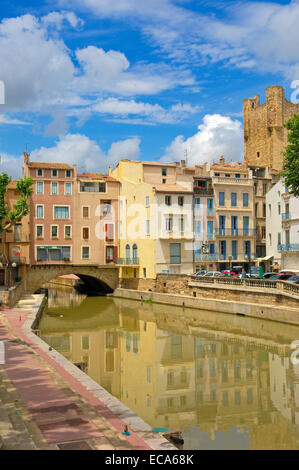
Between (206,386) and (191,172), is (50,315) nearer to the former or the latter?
(206,386)

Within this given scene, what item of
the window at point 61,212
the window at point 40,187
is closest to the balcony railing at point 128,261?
the window at point 61,212

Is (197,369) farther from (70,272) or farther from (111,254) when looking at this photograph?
(111,254)

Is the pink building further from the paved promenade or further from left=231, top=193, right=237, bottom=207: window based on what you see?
the paved promenade

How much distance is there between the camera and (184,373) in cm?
2189

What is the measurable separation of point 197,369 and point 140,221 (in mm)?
31047

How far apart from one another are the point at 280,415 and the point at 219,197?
4271cm

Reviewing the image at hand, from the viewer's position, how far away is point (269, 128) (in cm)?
8112

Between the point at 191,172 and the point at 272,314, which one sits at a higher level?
the point at 191,172

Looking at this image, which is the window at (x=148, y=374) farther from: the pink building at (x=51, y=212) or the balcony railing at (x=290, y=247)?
the pink building at (x=51, y=212)

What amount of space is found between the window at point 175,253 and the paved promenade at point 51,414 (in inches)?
1287

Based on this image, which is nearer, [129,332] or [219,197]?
[129,332]

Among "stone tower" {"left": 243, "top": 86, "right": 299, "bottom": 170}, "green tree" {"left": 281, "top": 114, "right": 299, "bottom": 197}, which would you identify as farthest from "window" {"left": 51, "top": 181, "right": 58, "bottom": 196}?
"stone tower" {"left": 243, "top": 86, "right": 299, "bottom": 170}

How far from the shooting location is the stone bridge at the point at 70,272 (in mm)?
52750
